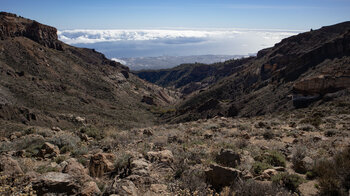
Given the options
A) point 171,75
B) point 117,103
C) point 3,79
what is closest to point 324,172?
point 3,79

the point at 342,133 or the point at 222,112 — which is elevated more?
the point at 342,133

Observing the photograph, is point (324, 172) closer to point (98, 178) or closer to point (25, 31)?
point (98, 178)

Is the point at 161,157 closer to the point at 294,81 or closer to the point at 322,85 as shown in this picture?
the point at 322,85

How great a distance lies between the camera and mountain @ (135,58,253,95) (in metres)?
99.4

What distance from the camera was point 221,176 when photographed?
438 centimetres

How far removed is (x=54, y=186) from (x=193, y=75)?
11870 cm

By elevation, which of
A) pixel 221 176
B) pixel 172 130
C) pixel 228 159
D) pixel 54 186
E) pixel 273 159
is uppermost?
pixel 54 186

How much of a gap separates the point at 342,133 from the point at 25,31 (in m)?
71.4

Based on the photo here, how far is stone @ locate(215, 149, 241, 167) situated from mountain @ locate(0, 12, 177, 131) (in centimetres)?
1996

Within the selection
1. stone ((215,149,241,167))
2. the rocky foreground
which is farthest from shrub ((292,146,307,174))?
stone ((215,149,241,167))

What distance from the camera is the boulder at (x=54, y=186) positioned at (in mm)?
3613

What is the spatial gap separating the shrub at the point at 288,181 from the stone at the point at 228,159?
1119 mm

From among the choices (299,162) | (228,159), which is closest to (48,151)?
(228,159)

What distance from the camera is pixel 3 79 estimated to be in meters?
35.3
